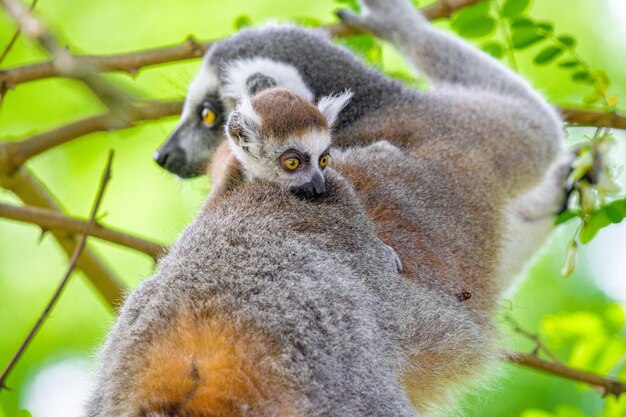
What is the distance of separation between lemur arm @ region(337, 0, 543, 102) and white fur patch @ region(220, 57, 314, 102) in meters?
1.06

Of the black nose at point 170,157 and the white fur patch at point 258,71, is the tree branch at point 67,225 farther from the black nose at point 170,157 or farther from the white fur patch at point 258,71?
the white fur patch at point 258,71

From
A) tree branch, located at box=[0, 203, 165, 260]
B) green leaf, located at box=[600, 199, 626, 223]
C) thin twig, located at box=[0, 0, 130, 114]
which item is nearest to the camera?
thin twig, located at box=[0, 0, 130, 114]

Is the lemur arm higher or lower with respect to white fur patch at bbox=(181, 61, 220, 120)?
higher

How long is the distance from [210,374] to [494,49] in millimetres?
3462

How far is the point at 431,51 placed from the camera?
19.8 ft

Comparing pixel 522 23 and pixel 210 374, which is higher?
pixel 522 23

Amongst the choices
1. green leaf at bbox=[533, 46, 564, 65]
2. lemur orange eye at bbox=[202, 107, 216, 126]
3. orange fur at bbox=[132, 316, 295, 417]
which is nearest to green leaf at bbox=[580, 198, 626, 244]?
green leaf at bbox=[533, 46, 564, 65]

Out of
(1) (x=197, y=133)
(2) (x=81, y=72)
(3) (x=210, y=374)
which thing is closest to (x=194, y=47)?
(1) (x=197, y=133)

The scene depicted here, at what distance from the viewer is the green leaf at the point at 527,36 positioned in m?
5.12

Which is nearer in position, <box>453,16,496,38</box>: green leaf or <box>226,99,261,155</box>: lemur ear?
<box>226,99,261,155</box>: lemur ear

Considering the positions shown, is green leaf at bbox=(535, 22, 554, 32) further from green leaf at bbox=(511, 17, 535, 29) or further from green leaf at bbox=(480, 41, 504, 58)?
green leaf at bbox=(480, 41, 504, 58)

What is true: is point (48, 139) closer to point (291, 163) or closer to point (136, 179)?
point (291, 163)

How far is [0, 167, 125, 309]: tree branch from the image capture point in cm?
500

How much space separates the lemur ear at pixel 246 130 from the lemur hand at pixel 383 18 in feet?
7.22
